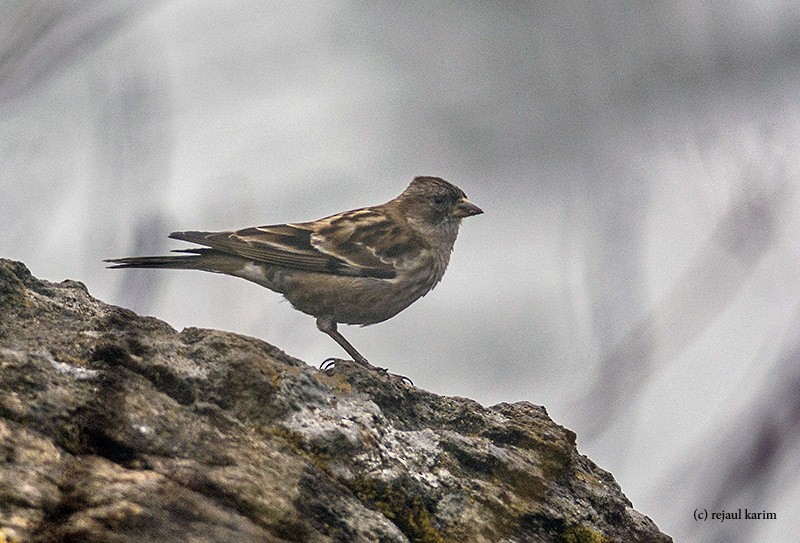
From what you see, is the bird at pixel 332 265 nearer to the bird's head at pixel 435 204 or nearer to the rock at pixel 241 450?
the bird's head at pixel 435 204

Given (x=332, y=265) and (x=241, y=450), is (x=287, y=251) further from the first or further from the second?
(x=241, y=450)

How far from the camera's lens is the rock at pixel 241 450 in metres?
2.59

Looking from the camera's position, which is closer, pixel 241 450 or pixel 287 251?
pixel 241 450

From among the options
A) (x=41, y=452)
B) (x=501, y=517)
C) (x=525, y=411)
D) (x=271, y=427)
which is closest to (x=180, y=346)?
(x=271, y=427)

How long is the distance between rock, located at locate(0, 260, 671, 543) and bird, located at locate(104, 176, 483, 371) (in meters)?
2.95

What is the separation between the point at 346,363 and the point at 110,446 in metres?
1.43

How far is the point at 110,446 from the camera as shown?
9.40 ft

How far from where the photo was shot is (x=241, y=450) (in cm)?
309

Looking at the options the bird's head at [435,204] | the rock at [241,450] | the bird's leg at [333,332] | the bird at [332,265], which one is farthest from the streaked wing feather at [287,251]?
the rock at [241,450]

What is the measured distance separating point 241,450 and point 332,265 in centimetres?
440

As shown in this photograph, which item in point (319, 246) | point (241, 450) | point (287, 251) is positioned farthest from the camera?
point (319, 246)

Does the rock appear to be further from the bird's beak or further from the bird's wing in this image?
the bird's beak

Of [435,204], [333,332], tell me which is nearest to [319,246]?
[333,332]

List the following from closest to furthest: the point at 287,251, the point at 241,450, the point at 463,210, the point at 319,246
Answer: the point at 241,450 < the point at 287,251 < the point at 319,246 < the point at 463,210
